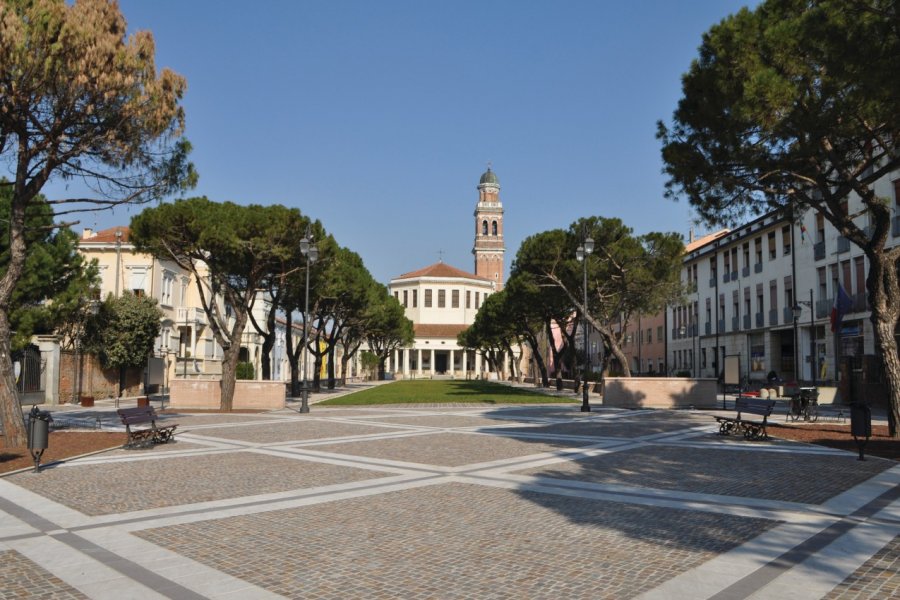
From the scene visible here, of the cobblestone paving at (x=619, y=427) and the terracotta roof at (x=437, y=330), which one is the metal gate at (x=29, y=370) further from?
the terracotta roof at (x=437, y=330)

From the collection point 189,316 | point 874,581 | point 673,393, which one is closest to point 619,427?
point 673,393

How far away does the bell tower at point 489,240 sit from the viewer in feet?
459

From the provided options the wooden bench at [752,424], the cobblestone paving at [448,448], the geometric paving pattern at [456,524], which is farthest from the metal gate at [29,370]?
the wooden bench at [752,424]

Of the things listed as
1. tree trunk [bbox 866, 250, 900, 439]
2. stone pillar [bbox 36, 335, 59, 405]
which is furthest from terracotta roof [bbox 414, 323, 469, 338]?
tree trunk [bbox 866, 250, 900, 439]

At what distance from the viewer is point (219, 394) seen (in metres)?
29.5

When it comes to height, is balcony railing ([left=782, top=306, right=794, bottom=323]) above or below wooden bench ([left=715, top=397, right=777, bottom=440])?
above

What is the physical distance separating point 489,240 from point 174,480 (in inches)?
5156

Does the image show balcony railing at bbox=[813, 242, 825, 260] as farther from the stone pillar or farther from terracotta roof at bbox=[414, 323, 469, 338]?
terracotta roof at bbox=[414, 323, 469, 338]

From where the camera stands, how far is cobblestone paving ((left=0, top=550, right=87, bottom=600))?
5.23 metres

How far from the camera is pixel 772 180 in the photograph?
1761cm

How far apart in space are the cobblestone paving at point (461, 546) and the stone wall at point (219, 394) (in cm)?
2085

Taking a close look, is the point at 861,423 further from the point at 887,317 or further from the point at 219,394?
the point at 219,394

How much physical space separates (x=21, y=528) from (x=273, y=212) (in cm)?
2176

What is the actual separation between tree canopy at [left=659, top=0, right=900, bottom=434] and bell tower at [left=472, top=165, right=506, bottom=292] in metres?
121
